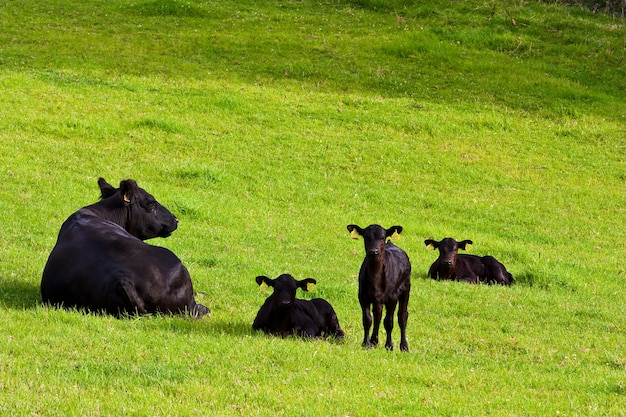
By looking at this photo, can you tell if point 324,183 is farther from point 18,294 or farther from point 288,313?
point 288,313

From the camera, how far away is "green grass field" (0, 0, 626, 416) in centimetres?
967

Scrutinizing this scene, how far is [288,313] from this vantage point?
12531 millimetres

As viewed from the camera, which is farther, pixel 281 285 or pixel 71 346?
pixel 281 285

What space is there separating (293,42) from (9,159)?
A: 20.7m

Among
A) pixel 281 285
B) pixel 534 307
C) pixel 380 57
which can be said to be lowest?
pixel 534 307

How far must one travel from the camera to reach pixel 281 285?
1252 cm

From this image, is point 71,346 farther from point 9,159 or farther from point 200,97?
point 200,97

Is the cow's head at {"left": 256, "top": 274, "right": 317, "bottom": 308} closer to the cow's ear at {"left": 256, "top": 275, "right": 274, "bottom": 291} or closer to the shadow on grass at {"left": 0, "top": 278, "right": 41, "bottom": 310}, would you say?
the cow's ear at {"left": 256, "top": 275, "right": 274, "bottom": 291}

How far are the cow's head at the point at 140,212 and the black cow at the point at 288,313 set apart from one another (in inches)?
131

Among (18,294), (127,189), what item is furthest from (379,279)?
(18,294)


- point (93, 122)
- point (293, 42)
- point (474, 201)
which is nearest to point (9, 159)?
point (93, 122)

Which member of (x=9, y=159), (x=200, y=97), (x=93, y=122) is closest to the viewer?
(x=9, y=159)

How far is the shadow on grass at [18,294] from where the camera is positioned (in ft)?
41.5

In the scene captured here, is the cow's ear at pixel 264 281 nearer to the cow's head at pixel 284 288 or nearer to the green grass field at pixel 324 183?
the cow's head at pixel 284 288
